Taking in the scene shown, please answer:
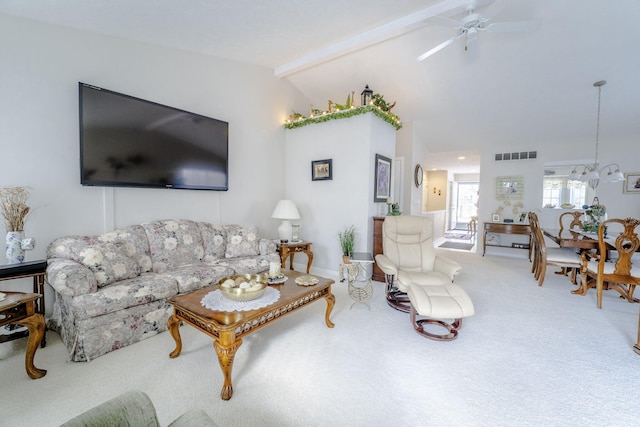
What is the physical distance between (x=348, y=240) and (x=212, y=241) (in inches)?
75.6

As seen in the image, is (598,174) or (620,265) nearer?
(620,265)

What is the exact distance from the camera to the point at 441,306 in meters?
2.20

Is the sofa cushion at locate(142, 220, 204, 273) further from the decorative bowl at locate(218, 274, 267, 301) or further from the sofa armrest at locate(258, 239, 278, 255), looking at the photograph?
the decorative bowl at locate(218, 274, 267, 301)

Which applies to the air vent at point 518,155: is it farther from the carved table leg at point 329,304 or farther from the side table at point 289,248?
the carved table leg at point 329,304

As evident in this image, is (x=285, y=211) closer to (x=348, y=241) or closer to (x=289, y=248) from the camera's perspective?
(x=289, y=248)

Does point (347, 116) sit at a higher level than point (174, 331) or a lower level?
higher

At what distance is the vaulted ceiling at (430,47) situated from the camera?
2738 mm

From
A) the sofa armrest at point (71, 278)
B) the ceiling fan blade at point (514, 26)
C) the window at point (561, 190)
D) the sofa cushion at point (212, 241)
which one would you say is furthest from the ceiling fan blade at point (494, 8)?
the window at point (561, 190)

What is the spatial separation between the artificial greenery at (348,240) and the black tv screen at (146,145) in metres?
1.92

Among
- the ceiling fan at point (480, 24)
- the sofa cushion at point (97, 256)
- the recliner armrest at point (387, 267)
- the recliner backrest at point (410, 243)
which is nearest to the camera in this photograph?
the sofa cushion at point (97, 256)

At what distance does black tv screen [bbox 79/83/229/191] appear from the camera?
2645mm

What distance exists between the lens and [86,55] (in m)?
2.68

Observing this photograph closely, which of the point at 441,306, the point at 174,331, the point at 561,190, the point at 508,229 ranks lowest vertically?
the point at 174,331

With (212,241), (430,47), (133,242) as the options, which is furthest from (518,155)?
(133,242)
